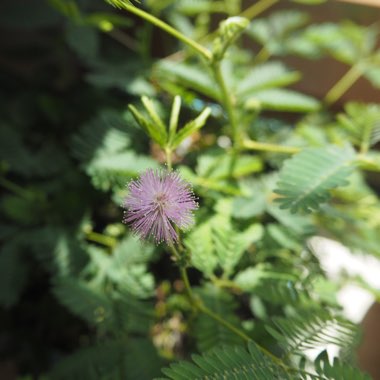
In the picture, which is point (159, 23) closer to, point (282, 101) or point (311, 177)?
point (311, 177)

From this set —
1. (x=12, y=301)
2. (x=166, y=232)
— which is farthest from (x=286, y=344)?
(x=12, y=301)

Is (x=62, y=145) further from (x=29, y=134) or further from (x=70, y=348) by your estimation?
(x=70, y=348)

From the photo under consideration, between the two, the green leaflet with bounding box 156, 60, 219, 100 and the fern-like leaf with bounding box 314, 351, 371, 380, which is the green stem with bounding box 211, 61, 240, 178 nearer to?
the green leaflet with bounding box 156, 60, 219, 100

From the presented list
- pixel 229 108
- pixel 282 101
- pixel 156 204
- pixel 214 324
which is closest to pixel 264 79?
pixel 282 101

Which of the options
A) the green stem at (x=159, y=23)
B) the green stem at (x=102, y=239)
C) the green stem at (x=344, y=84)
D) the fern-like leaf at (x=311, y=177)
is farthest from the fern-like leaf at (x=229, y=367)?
the green stem at (x=344, y=84)

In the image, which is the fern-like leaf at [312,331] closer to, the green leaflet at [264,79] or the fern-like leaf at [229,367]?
the fern-like leaf at [229,367]
